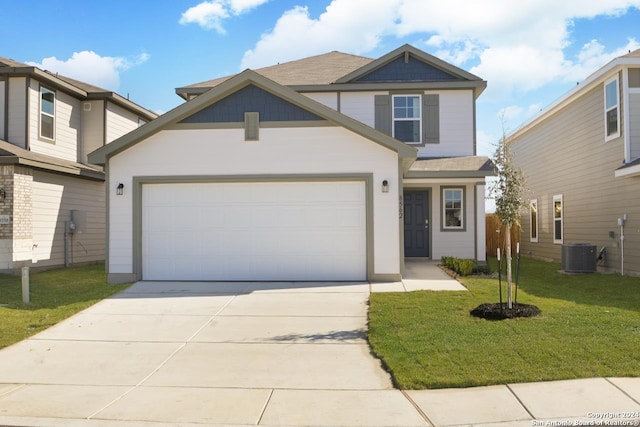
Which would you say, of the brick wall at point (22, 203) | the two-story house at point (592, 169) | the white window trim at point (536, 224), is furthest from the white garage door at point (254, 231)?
the white window trim at point (536, 224)

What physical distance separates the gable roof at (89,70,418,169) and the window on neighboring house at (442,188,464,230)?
4184 millimetres

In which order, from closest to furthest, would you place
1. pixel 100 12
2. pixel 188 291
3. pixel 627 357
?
pixel 627 357
pixel 188 291
pixel 100 12

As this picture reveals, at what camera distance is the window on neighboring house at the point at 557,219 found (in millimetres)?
18109

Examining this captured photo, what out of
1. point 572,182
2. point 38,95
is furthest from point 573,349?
point 38,95

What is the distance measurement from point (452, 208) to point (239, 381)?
1123cm

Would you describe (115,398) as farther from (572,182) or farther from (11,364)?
(572,182)

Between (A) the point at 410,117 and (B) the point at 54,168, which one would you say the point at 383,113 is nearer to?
(A) the point at 410,117

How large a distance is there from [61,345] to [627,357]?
7268mm

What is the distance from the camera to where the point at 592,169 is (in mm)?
15766

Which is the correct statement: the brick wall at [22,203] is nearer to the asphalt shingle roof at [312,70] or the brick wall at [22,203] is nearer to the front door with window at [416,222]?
the asphalt shingle roof at [312,70]

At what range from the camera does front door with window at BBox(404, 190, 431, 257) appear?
16031 millimetres

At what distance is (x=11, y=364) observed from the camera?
6641mm

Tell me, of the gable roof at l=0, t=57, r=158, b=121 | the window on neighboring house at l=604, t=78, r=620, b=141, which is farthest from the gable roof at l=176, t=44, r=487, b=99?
the window on neighboring house at l=604, t=78, r=620, b=141

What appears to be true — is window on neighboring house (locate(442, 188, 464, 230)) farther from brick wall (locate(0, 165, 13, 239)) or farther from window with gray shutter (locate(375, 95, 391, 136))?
brick wall (locate(0, 165, 13, 239))
